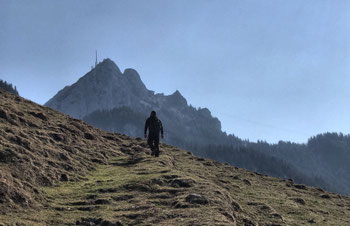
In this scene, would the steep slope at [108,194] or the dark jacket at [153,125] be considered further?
the dark jacket at [153,125]

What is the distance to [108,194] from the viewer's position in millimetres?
18016

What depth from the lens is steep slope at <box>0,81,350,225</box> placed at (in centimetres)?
1413

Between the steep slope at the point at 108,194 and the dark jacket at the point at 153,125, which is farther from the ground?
the dark jacket at the point at 153,125

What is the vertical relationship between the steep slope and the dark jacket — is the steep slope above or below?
below

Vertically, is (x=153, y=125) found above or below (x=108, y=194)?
above

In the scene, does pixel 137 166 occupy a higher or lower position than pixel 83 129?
lower

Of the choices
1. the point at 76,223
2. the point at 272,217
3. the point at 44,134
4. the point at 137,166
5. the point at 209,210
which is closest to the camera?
the point at 76,223

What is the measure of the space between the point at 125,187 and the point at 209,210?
6.33 m

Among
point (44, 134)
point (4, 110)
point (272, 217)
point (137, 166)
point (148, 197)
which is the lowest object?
point (272, 217)

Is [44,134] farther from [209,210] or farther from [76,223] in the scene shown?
[209,210]

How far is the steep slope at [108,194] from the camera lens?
46.4 ft

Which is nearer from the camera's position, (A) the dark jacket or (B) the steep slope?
(B) the steep slope

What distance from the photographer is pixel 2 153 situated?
18656 millimetres

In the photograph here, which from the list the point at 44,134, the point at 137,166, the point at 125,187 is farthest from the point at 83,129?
the point at 125,187
